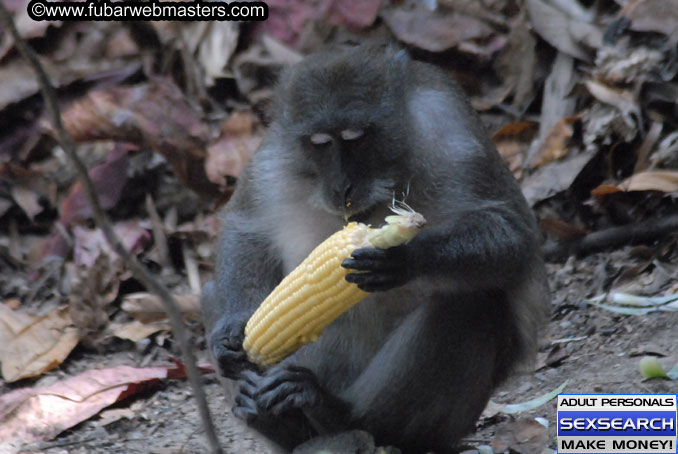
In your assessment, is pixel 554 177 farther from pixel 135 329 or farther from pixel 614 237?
pixel 135 329

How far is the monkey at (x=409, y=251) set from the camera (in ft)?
15.3

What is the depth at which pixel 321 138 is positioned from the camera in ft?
15.3

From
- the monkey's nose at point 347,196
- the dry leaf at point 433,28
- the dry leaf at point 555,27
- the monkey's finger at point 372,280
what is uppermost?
the dry leaf at point 433,28

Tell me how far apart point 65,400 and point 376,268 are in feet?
9.51

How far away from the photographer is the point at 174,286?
307 inches

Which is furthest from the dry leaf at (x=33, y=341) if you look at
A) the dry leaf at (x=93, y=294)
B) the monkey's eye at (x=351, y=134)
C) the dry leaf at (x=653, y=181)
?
the dry leaf at (x=653, y=181)

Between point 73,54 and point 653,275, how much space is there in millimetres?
5875

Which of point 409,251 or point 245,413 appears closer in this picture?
point 409,251

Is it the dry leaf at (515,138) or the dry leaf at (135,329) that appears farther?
the dry leaf at (515,138)

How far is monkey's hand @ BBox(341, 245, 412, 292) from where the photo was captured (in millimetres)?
4078

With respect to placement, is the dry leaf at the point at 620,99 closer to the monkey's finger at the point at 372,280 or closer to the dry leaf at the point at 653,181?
the dry leaf at the point at 653,181

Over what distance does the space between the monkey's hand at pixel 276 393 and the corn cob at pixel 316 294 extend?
190 millimetres

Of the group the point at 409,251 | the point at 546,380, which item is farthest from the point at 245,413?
the point at 546,380

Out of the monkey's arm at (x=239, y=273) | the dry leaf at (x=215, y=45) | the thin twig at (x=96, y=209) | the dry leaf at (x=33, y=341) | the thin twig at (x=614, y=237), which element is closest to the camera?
the thin twig at (x=96, y=209)
